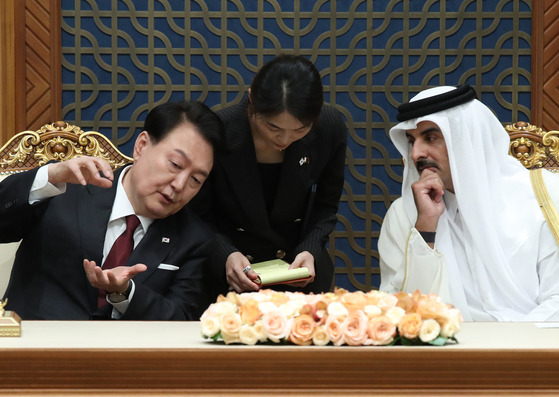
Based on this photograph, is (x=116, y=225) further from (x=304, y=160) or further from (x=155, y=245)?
(x=304, y=160)

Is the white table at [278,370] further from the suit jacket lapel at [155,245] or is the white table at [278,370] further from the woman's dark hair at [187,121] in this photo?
the woman's dark hair at [187,121]

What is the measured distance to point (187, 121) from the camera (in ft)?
8.54

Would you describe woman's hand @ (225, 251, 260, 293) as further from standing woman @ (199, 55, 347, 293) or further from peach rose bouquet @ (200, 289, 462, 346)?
peach rose bouquet @ (200, 289, 462, 346)

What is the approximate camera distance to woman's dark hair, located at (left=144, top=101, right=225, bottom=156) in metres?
2.59

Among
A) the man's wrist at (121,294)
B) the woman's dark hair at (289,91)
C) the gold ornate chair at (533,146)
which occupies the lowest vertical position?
the man's wrist at (121,294)

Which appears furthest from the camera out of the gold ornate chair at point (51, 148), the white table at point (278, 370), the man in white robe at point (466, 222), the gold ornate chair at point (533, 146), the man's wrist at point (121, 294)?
the gold ornate chair at point (533, 146)

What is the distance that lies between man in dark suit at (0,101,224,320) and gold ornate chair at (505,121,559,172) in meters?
1.33

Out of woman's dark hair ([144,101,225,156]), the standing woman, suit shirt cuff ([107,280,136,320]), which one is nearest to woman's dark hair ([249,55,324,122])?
the standing woman

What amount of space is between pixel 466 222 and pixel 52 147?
1.64m

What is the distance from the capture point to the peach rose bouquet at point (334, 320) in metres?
1.47

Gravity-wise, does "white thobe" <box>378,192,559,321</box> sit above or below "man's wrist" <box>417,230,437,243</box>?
below

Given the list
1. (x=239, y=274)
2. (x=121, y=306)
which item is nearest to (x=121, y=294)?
(x=121, y=306)

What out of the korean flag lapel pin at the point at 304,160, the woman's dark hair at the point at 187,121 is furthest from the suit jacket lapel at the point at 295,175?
the woman's dark hair at the point at 187,121

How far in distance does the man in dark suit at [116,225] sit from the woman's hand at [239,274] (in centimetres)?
16
